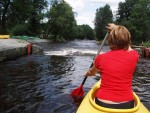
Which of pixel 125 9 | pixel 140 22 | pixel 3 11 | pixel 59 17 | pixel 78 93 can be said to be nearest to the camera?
pixel 78 93

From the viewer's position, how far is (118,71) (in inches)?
157

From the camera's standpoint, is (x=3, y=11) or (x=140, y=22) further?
(x=140, y=22)

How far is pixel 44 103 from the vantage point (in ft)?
24.6

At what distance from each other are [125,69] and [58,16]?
212 ft

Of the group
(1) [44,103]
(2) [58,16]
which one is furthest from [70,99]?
(2) [58,16]

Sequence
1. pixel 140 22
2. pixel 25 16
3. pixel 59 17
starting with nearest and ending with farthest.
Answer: pixel 25 16 → pixel 59 17 → pixel 140 22

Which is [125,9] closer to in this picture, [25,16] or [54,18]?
[54,18]

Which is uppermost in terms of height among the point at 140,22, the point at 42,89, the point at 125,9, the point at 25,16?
the point at 125,9

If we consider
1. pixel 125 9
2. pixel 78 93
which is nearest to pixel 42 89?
pixel 78 93

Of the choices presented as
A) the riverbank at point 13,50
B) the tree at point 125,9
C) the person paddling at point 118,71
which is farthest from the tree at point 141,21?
the person paddling at point 118,71

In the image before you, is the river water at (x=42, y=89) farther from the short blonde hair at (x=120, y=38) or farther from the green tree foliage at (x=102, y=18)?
the green tree foliage at (x=102, y=18)

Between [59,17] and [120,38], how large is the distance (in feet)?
208

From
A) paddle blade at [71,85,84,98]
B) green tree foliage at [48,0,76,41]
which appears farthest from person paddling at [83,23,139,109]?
green tree foliage at [48,0,76,41]

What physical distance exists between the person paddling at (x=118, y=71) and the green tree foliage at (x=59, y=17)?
6273cm
